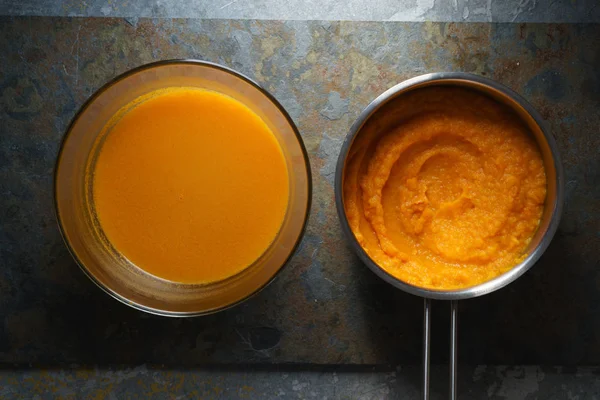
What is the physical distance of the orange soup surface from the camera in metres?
1.57

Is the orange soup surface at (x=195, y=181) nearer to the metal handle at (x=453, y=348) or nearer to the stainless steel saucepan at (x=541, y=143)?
the stainless steel saucepan at (x=541, y=143)

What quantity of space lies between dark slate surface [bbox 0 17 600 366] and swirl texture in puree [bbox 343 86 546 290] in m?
0.16

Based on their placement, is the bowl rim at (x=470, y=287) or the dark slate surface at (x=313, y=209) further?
the dark slate surface at (x=313, y=209)

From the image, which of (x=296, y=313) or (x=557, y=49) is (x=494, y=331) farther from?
(x=557, y=49)

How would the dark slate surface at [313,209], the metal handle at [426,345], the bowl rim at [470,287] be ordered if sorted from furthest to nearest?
the dark slate surface at [313,209]
the metal handle at [426,345]
the bowl rim at [470,287]

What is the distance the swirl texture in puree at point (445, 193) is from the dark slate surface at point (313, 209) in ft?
0.51

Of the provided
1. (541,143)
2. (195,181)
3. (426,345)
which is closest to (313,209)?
(195,181)

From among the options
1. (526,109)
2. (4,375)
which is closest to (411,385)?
(526,109)

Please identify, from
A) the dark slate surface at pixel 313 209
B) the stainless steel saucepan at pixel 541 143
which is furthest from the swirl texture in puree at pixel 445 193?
the dark slate surface at pixel 313 209

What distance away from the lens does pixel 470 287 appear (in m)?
1.55

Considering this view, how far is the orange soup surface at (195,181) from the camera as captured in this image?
1573mm

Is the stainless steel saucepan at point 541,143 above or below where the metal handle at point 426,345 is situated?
above

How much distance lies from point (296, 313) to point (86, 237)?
617 millimetres

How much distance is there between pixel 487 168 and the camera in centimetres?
167
